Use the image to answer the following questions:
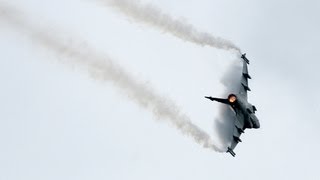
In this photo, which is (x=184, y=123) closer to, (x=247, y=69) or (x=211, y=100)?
(x=211, y=100)

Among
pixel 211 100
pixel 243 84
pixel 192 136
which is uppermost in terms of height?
pixel 243 84

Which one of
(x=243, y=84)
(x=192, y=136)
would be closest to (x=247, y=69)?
(x=243, y=84)

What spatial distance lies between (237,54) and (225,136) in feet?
35.8

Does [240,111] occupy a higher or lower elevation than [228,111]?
lower

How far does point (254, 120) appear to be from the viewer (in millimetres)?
92438

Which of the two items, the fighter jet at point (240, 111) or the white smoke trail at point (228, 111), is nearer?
the fighter jet at point (240, 111)

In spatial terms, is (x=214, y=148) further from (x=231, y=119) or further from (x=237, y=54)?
(x=237, y=54)

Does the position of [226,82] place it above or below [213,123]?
above

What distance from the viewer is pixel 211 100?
88688 mm

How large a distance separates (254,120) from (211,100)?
294 inches

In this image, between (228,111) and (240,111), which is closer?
(240,111)

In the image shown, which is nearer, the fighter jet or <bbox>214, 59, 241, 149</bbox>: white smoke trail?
the fighter jet

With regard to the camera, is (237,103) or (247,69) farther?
(247,69)

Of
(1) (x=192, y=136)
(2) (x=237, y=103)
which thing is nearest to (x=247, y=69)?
(2) (x=237, y=103)
